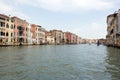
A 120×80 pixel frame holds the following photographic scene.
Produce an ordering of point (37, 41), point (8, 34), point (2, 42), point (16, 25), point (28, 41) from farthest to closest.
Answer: point (37, 41) < point (28, 41) < point (16, 25) < point (8, 34) < point (2, 42)

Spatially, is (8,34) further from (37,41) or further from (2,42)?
(37,41)

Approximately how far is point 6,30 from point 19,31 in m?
13.7

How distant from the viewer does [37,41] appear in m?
116

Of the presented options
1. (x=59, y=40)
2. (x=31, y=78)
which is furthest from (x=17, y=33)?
(x=59, y=40)

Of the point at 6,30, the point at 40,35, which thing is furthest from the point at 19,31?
the point at 40,35

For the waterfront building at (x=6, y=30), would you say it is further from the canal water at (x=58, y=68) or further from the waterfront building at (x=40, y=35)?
the canal water at (x=58, y=68)

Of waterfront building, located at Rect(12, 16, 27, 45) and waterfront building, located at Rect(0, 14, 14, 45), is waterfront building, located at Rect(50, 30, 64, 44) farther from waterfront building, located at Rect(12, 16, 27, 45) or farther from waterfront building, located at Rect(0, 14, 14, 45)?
waterfront building, located at Rect(0, 14, 14, 45)

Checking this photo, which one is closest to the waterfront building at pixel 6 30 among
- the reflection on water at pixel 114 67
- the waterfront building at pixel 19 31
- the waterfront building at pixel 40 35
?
the waterfront building at pixel 19 31

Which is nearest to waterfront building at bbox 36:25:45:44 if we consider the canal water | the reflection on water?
the canal water

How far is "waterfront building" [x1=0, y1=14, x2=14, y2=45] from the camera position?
6916 centimetres

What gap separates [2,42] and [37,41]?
47632 mm

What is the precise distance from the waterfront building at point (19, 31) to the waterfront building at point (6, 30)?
12.3 feet

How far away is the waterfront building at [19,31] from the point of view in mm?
81206

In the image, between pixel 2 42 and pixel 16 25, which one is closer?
pixel 2 42
